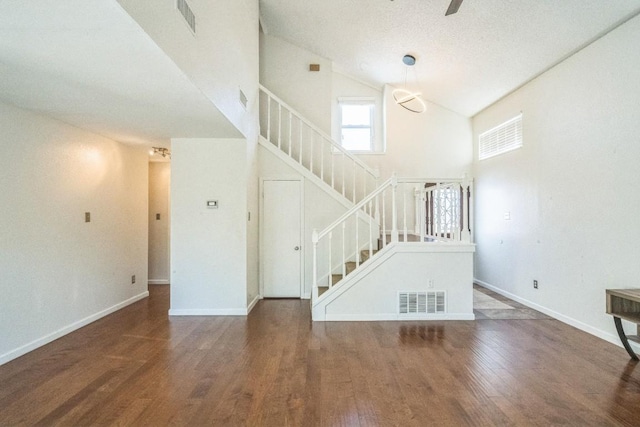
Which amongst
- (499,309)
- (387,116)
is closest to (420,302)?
(499,309)

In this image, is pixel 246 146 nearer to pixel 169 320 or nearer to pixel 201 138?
pixel 201 138

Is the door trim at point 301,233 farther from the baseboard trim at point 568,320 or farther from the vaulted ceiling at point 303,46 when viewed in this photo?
the baseboard trim at point 568,320

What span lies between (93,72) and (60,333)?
10.2 ft

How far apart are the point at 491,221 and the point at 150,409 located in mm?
5720

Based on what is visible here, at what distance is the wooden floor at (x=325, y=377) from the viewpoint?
2250mm

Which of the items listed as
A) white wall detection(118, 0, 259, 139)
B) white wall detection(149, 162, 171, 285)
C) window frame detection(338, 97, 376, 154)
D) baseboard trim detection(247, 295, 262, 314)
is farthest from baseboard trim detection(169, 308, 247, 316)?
window frame detection(338, 97, 376, 154)

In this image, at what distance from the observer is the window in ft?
21.5

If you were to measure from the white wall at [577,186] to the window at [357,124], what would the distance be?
7.69 ft

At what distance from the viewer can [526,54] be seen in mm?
4234

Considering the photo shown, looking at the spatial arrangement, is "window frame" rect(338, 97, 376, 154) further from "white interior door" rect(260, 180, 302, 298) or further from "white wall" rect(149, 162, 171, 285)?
"white wall" rect(149, 162, 171, 285)

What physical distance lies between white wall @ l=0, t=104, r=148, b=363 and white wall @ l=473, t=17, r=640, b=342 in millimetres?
6118

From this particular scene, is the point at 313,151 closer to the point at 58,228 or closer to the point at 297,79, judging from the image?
the point at 297,79

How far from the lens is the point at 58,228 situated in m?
3.80

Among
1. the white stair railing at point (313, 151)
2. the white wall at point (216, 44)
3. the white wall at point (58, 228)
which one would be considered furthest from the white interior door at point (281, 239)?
the white wall at point (58, 228)
